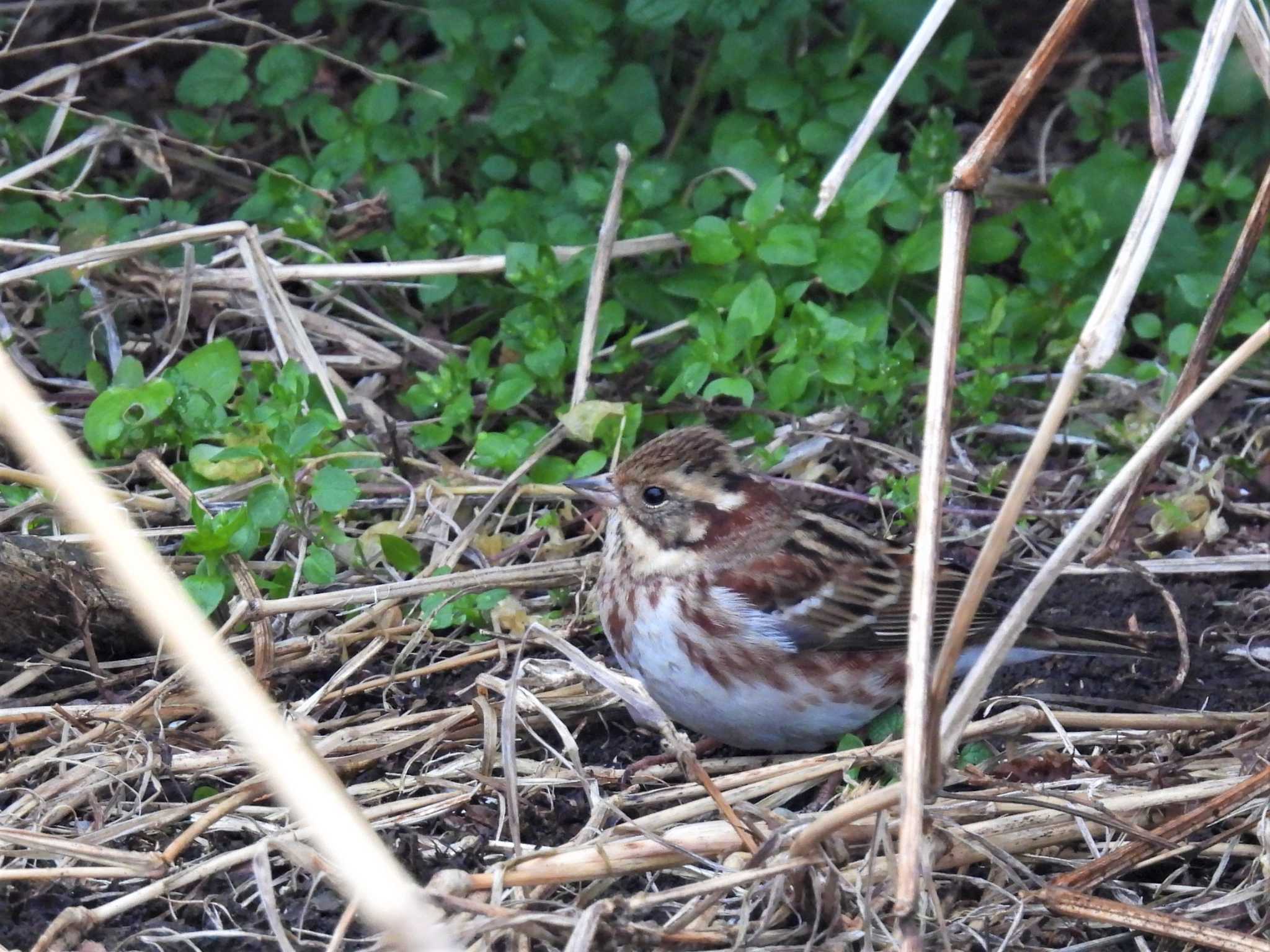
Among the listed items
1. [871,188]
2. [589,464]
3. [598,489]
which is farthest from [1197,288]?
[598,489]

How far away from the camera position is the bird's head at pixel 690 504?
4.09m

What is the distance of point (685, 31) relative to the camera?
237 inches

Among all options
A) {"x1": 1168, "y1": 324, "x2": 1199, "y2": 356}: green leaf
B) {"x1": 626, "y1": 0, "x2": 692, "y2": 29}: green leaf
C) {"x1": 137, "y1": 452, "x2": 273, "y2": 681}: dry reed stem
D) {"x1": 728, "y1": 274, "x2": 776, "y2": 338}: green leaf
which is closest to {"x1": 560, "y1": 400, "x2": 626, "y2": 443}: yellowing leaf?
{"x1": 728, "y1": 274, "x2": 776, "y2": 338}: green leaf

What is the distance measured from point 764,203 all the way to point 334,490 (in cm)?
178

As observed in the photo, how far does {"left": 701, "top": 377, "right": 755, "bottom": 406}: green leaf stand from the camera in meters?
4.73

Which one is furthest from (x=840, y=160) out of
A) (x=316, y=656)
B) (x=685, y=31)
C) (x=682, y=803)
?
(x=685, y=31)

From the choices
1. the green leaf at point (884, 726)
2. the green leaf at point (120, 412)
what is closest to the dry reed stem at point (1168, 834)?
the green leaf at point (884, 726)

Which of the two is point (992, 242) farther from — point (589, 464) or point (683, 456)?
point (683, 456)

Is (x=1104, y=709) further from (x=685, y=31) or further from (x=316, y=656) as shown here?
(x=685, y=31)

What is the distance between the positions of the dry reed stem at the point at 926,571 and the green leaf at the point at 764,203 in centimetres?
235

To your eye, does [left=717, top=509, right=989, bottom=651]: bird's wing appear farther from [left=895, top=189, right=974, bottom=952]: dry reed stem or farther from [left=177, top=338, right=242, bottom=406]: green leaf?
[left=177, top=338, right=242, bottom=406]: green leaf

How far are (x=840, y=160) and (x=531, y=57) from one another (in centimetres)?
250

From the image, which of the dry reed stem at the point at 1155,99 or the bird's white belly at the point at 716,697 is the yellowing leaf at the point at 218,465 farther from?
the dry reed stem at the point at 1155,99

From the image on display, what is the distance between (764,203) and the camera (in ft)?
16.6
